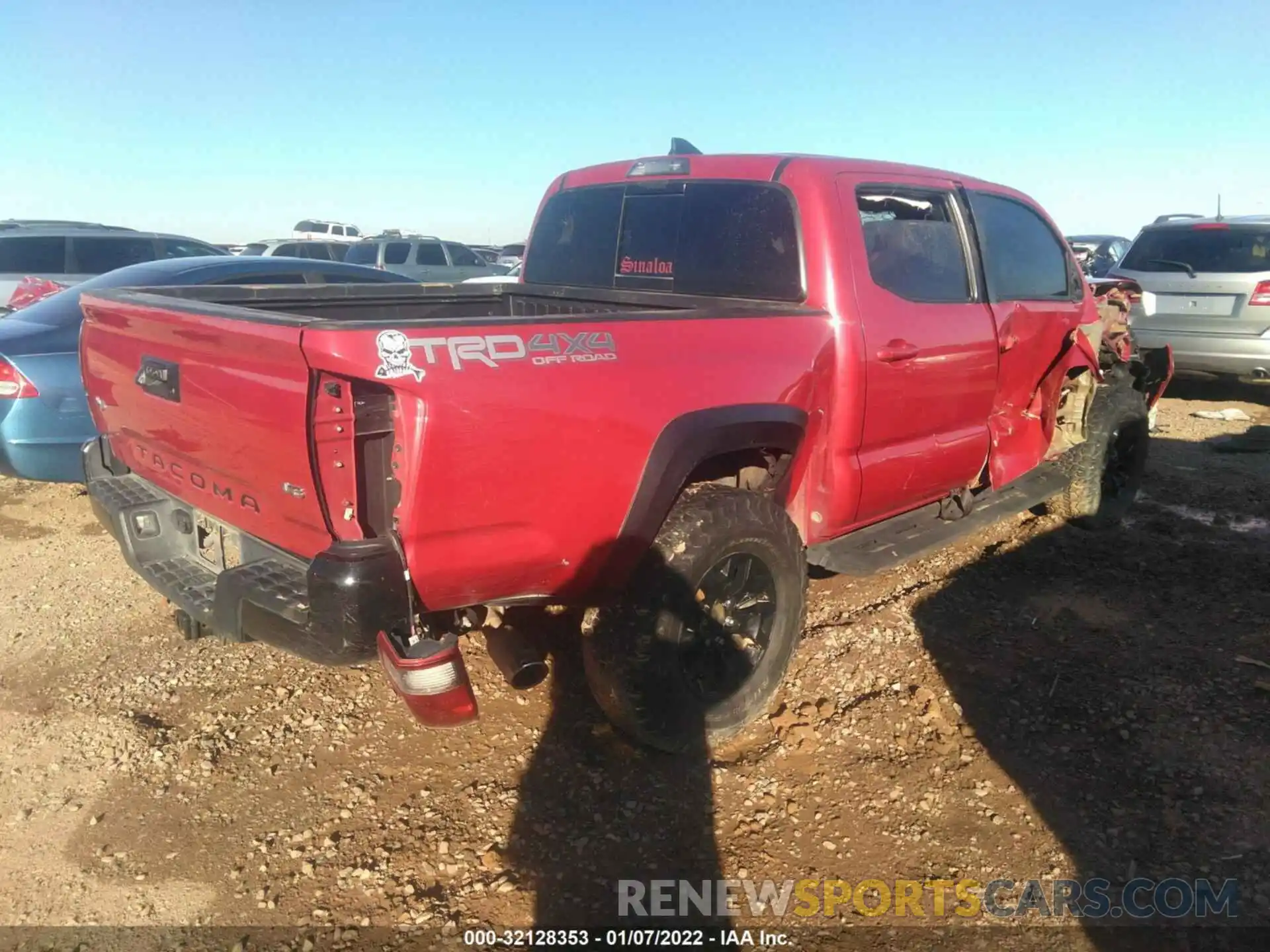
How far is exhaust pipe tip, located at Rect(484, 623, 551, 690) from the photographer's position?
103 inches

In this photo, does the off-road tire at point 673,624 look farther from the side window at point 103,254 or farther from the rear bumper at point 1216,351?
the side window at point 103,254

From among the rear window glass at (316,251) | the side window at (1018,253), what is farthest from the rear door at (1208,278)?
the rear window glass at (316,251)

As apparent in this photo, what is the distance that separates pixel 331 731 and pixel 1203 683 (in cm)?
346

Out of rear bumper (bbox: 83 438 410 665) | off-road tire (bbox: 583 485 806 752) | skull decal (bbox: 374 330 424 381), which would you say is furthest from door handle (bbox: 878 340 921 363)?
rear bumper (bbox: 83 438 410 665)

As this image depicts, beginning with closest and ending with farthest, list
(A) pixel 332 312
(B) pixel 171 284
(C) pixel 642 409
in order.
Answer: (C) pixel 642 409 → (A) pixel 332 312 → (B) pixel 171 284

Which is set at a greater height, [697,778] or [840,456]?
[840,456]

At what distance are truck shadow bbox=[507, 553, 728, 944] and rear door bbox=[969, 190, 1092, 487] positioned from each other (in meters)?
2.25

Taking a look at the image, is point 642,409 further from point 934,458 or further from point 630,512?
point 934,458

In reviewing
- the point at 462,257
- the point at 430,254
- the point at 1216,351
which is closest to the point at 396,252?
the point at 430,254

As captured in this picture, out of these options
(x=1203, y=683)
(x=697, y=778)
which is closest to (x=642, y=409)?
(x=697, y=778)

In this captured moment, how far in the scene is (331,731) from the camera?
329 centimetres

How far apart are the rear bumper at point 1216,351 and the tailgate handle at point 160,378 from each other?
27.3 feet

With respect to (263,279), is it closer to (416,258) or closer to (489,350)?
(489,350)

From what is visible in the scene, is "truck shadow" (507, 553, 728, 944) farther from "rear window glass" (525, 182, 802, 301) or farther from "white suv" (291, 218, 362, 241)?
"white suv" (291, 218, 362, 241)
